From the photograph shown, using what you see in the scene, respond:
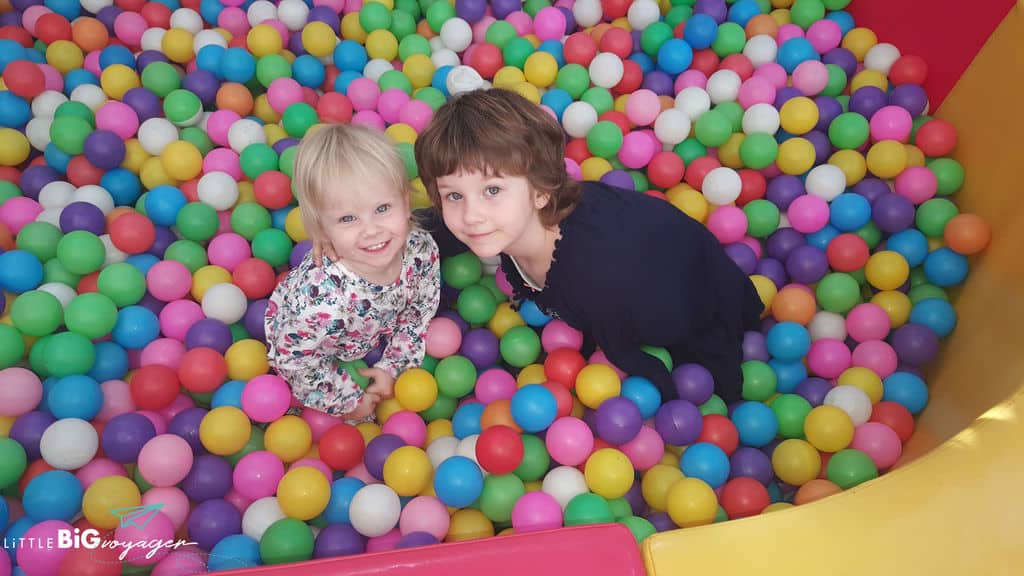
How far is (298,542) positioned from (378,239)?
504 mm

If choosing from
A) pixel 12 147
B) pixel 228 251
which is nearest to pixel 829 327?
pixel 228 251

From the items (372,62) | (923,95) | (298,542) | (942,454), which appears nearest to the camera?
(942,454)

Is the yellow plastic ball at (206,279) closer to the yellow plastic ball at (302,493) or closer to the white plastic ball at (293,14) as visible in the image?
the yellow plastic ball at (302,493)

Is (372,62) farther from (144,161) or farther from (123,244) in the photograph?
(123,244)

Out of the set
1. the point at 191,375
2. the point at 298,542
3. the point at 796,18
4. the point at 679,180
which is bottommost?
the point at 298,542

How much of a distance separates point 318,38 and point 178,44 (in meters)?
0.36

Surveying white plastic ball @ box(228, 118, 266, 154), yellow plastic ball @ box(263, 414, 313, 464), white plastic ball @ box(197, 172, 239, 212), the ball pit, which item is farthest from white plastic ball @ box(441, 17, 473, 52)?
yellow plastic ball @ box(263, 414, 313, 464)

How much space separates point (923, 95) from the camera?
172cm

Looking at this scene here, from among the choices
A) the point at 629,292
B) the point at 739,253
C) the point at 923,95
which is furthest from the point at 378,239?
the point at 923,95

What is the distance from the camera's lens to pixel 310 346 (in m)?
1.31

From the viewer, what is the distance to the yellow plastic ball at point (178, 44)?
192 cm

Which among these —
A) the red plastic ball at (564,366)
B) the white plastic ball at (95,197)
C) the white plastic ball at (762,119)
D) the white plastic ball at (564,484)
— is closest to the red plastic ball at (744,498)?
the white plastic ball at (564,484)

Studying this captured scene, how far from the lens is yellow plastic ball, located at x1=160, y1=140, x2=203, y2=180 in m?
1.68

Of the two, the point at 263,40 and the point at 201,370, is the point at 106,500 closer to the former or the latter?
the point at 201,370
